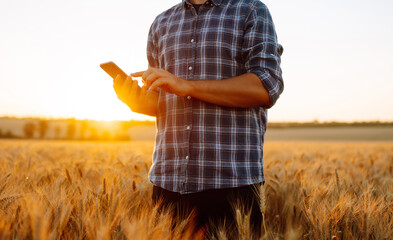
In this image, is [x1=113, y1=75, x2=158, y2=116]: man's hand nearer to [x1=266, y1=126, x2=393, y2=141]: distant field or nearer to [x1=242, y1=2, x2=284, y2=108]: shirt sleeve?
[x1=242, y1=2, x2=284, y2=108]: shirt sleeve

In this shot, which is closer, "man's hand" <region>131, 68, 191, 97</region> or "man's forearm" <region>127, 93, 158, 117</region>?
"man's hand" <region>131, 68, 191, 97</region>

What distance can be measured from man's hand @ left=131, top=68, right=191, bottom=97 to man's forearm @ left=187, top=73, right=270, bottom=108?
0.11 ft

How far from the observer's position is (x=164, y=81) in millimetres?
1478

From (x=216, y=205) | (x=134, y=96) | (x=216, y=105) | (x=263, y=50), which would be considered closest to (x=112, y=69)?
(x=134, y=96)

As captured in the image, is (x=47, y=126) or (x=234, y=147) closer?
(x=234, y=147)

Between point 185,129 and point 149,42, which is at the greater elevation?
point 149,42

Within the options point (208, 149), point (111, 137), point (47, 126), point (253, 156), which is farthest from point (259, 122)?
point (47, 126)

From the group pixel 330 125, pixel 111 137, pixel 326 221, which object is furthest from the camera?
pixel 330 125

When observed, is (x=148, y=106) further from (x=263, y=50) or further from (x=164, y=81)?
(x=263, y=50)

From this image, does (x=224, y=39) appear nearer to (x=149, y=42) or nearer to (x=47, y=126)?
(x=149, y=42)

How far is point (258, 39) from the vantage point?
173 cm

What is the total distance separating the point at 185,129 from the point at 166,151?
0.20 m

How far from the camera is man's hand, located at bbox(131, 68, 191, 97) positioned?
58.1 inches

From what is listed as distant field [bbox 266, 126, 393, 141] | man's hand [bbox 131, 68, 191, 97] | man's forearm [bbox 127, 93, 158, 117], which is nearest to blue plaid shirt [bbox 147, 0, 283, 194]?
man's forearm [bbox 127, 93, 158, 117]
